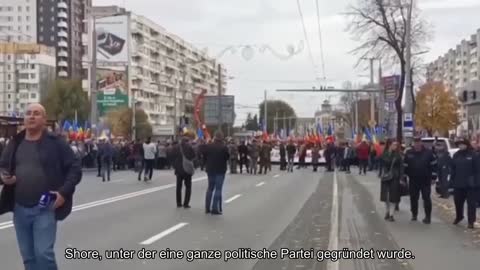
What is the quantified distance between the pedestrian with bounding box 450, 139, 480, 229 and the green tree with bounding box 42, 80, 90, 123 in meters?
87.2

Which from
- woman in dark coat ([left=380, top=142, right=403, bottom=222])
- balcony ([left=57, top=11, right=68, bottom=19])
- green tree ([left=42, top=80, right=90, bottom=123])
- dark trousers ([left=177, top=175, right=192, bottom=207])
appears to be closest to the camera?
woman in dark coat ([left=380, top=142, right=403, bottom=222])

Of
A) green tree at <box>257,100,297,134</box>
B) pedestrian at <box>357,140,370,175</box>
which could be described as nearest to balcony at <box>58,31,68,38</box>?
green tree at <box>257,100,297,134</box>

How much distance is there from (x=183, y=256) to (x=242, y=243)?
1.68 meters

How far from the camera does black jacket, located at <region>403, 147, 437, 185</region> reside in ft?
52.6

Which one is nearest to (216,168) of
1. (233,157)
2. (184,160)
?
(184,160)

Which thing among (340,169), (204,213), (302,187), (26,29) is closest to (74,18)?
(26,29)

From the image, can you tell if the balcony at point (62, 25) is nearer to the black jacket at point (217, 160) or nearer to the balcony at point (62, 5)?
the balcony at point (62, 5)

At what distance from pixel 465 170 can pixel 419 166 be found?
0.96 metres

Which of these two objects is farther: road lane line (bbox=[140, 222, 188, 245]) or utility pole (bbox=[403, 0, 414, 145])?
utility pole (bbox=[403, 0, 414, 145])

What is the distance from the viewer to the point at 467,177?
15.4 metres

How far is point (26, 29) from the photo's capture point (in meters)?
150

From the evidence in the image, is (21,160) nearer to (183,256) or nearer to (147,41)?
(183,256)

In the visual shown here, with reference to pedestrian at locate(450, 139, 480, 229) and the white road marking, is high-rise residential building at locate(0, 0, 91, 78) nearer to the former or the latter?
the white road marking

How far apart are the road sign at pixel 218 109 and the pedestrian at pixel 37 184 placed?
71.2m
